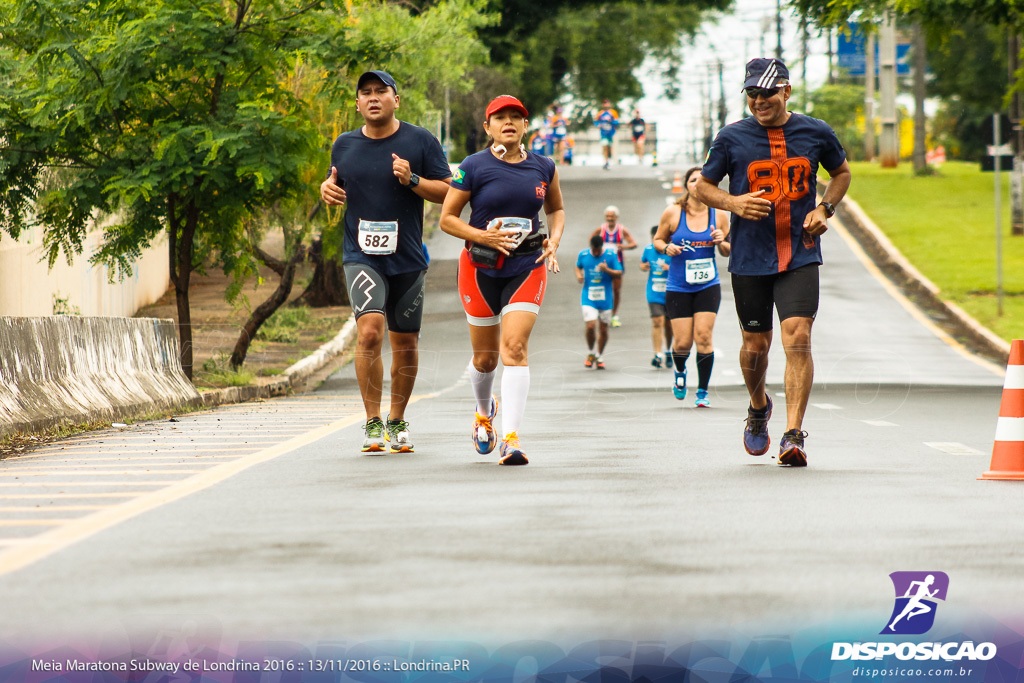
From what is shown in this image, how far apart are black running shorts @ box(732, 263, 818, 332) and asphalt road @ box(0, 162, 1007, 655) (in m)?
0.81

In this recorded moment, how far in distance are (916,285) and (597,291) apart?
1168 centimetres

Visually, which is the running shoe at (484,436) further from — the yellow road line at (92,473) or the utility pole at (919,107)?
the utility pole at (919,107)

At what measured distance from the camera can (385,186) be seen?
889 centimetres

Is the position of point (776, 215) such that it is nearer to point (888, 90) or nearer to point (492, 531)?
point (492, 531)

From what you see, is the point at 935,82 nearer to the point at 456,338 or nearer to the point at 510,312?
the point at 456,338

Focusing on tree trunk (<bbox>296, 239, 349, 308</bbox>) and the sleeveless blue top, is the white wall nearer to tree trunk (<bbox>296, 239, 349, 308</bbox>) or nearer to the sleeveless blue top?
tree trunk (<bbox>296, 239, 349, 308</bbox>)

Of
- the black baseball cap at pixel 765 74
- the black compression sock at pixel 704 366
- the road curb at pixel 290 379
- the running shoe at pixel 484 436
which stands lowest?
the road curb at pixel 290 379

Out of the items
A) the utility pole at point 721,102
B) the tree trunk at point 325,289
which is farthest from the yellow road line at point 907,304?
the utility pole at point 721,102

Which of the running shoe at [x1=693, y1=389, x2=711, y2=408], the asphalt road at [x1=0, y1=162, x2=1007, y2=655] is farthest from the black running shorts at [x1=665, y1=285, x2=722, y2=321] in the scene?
the asphalt road at [x1=0, y1=162, x2=1007, y2=655]

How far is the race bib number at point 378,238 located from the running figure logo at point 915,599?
16.0 feet

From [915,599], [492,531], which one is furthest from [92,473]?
[915,599]

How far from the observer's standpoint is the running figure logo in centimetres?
397

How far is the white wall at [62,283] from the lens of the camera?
19.6 meters

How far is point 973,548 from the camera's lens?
5.12 metres
